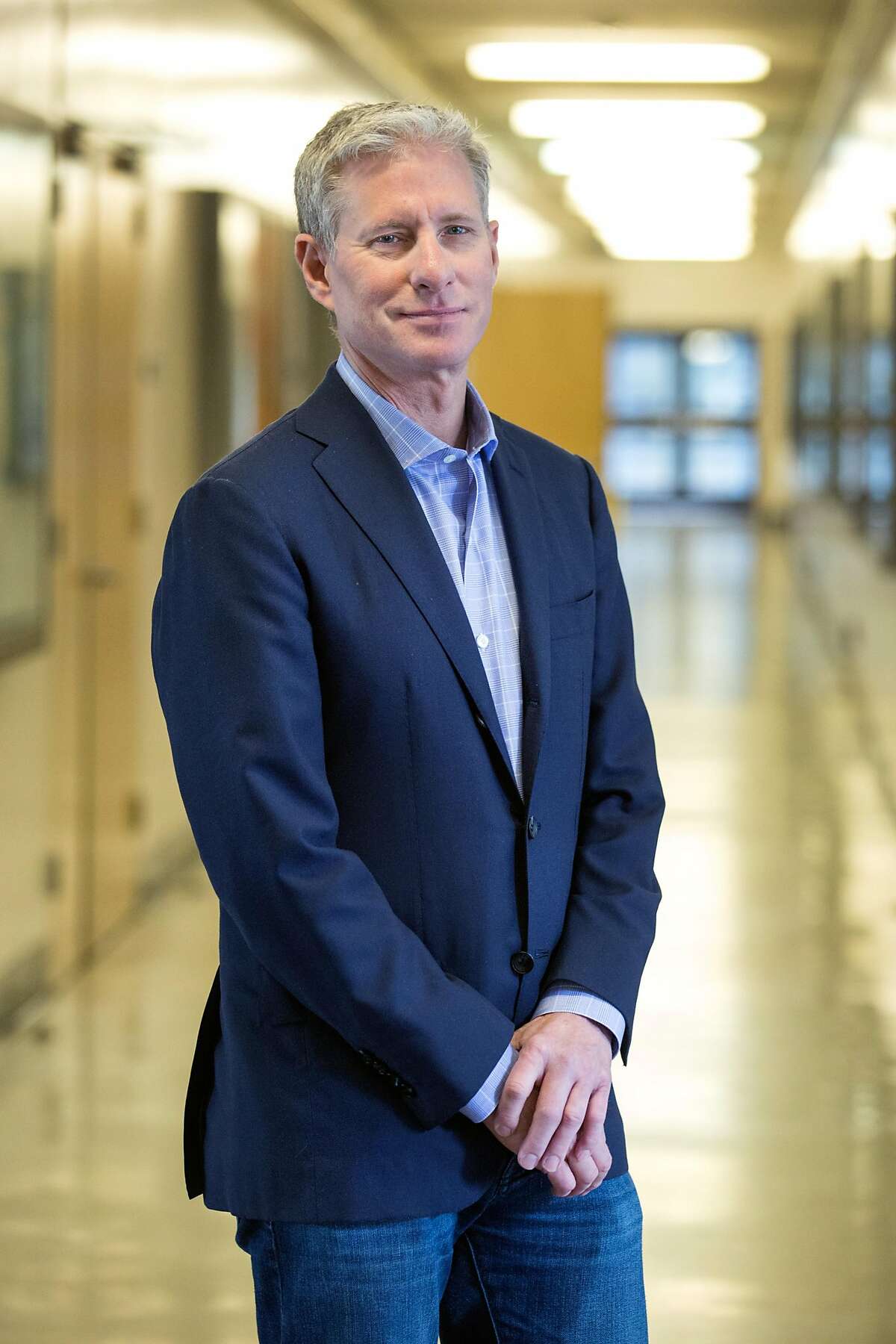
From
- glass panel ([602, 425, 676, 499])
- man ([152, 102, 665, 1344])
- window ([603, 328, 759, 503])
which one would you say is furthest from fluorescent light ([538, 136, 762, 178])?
man ([152, 102, 665, 1344])

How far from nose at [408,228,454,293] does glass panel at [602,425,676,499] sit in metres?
25.8

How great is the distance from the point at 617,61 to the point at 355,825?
9.86m

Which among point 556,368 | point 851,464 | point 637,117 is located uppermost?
point 637,117

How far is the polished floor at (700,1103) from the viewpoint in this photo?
3303 millimetres

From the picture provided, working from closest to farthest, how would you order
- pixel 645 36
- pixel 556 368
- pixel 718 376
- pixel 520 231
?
1. pixel 645 36
2. pixel 556 368
3. pixel 520 231
4. pixel 718 376

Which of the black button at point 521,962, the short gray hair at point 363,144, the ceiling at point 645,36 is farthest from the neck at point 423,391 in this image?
the ceiling at point 645,36

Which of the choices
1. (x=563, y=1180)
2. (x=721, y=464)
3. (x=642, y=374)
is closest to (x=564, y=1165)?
(x=563, y=1180)

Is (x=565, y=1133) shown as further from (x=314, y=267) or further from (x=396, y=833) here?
(x=314, y=267)

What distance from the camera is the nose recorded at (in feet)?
5.19

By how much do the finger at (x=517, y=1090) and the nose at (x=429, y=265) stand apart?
738mm

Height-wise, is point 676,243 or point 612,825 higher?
point 676,243

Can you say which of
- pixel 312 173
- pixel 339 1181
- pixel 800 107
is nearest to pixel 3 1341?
pixel 339 1181

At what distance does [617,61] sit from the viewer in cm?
1052

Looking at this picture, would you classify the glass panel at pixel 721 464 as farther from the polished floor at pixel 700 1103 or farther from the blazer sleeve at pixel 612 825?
the blazer sleeve at pixel 612 825
